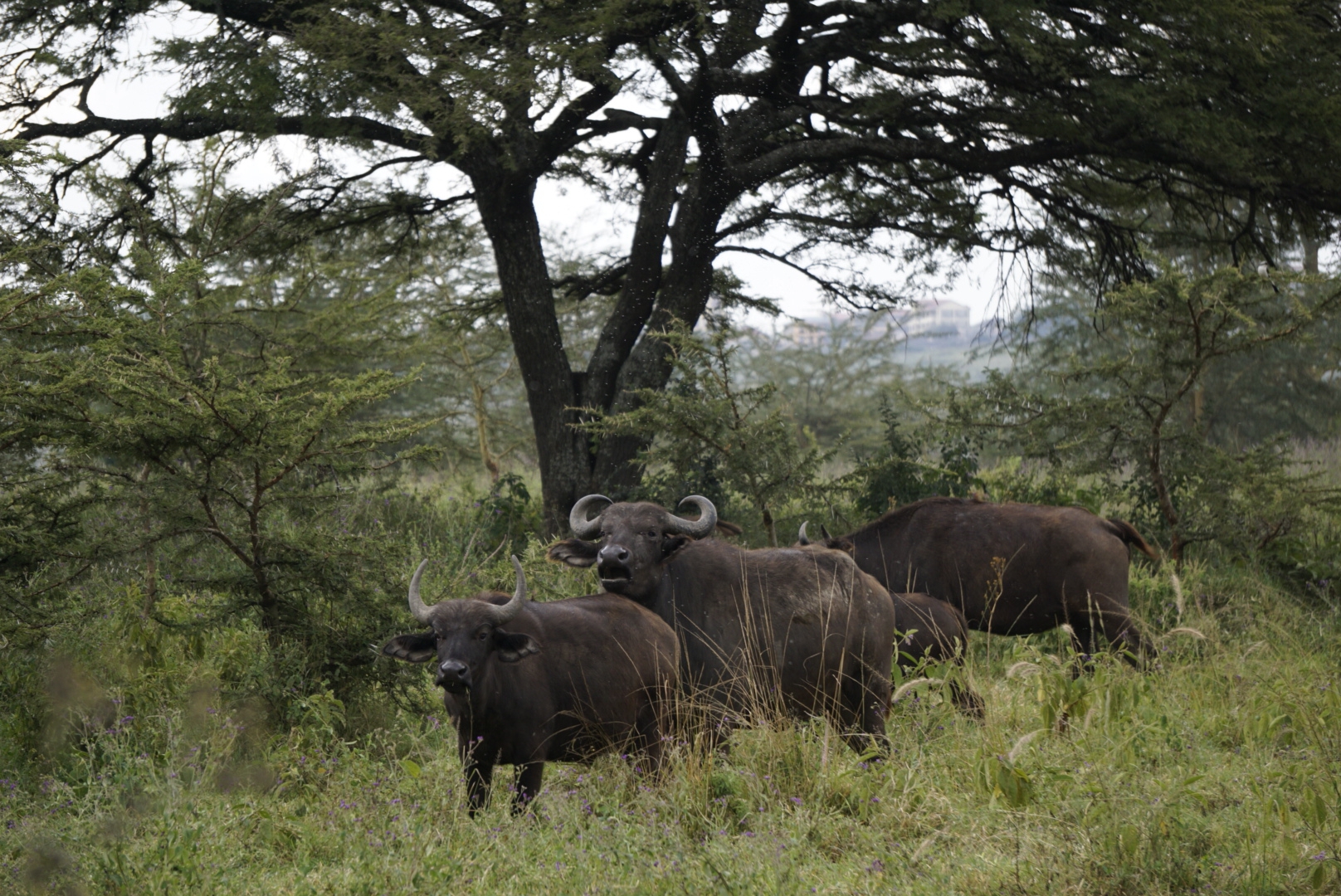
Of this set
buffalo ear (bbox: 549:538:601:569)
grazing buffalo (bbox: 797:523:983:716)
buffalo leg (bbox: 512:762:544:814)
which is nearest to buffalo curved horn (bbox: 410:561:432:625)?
buffalo leg (bbox: 512:762:544:814)

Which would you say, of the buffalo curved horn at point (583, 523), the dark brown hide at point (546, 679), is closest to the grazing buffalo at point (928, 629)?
the buffalo curved horn at point (583, 523)

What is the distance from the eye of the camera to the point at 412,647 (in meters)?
5.75

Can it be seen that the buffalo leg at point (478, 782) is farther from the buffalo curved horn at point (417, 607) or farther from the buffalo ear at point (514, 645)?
the buffalo curved horn at point (417, 607)

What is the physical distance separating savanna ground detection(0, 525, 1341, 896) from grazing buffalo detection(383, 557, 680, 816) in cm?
21

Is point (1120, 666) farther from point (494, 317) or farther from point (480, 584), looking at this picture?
point (494, 317)

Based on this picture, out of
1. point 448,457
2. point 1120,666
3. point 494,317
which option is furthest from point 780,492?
point 448,457

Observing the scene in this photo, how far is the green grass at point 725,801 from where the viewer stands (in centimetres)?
446

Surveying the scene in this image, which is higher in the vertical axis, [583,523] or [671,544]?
[583,523]

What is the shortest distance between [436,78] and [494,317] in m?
5.91

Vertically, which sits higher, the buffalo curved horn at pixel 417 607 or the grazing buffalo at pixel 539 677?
the buffalo curved horn at pixel 417 607

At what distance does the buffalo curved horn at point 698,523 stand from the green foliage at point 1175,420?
209 inches

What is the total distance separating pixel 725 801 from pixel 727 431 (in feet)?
20.1

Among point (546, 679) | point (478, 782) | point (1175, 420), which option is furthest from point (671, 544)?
point (1175, 420)

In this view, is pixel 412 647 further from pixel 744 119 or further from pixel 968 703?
pixel 744 119
